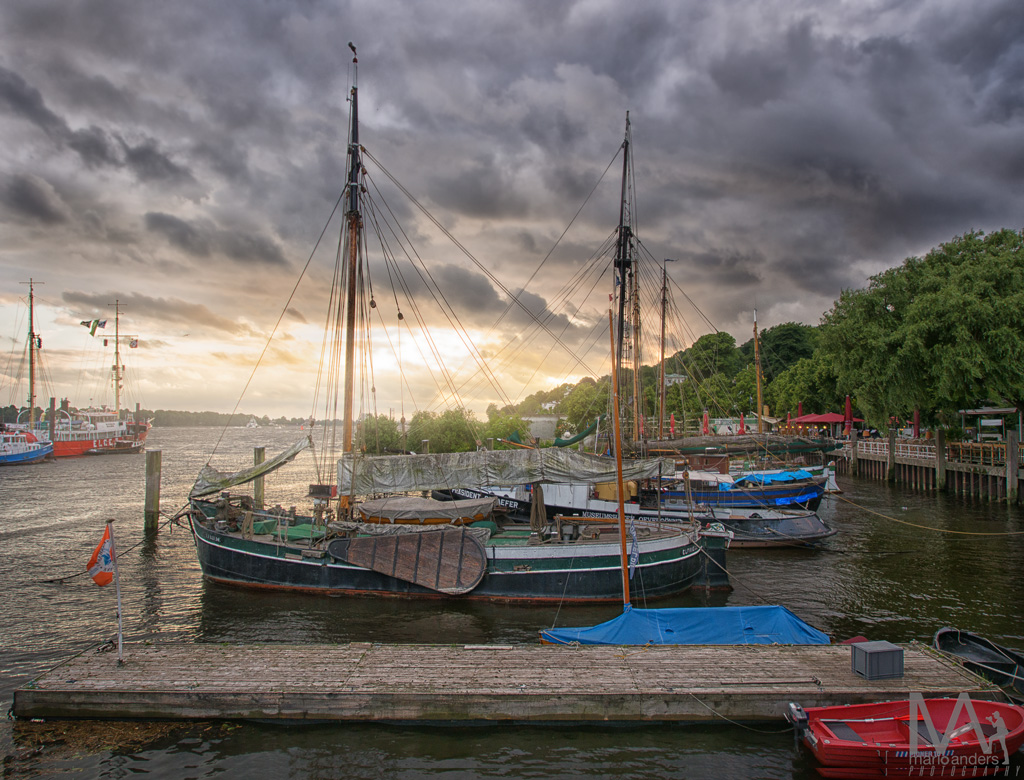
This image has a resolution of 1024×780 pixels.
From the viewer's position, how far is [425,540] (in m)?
19.8

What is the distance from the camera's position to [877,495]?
148 ft

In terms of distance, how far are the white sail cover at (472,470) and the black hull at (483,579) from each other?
3.40 m

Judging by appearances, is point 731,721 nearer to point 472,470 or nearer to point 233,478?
point 472,470

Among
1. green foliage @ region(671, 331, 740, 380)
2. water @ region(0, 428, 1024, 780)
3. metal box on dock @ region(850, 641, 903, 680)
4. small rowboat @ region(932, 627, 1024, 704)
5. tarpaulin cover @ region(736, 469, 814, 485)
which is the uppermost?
green foliage @ region(671, 331, 740, 380)

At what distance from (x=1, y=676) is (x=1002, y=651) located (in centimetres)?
2477

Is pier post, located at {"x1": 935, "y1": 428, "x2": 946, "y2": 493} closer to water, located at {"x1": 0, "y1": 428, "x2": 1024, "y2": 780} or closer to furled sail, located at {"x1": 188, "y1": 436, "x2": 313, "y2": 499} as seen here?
water, located at {"x1": 0, "y1": 428, "x2": 1024, "y2": 780}

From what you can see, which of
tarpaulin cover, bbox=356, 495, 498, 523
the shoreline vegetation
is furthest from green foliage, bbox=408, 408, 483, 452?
tarpaulin cover, bbox=356, 495, 498, 523

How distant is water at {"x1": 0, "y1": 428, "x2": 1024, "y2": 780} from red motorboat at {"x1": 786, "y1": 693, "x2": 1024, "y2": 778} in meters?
0.82

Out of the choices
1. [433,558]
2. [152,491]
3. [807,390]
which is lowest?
[433,558]

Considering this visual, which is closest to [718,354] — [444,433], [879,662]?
[444,433]

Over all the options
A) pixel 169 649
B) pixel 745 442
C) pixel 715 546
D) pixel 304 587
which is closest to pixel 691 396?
pixel 745 442

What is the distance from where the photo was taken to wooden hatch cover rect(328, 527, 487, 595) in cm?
1945

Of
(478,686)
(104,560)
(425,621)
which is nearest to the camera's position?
(478,686)

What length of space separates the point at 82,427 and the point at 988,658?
128 metres
